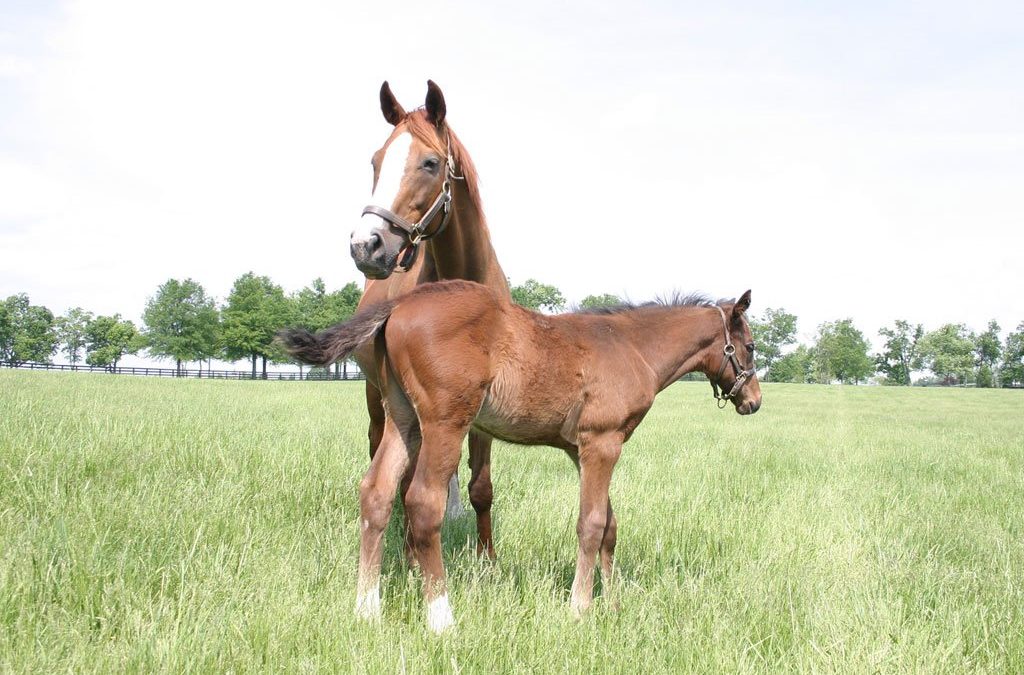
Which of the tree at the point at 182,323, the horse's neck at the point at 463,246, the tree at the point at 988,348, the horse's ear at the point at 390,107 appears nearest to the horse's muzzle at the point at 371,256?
the horse's neck at the point at 463,246

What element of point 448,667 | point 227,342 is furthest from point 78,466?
point 227,342

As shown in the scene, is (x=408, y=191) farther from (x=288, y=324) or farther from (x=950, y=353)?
(x=950, y=353)

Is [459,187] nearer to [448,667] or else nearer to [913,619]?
[448,667]

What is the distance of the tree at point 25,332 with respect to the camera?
283 feet

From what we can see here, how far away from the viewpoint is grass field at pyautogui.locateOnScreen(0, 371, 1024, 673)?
2.78 m

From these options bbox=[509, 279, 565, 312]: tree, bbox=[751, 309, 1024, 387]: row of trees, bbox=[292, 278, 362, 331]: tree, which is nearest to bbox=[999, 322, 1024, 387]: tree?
bbox=[751, 309, 1024, 387]: row of trees

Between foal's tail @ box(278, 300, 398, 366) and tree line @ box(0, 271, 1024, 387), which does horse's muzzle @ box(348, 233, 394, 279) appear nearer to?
foal's tail @ box(278, 300, 398, 366)

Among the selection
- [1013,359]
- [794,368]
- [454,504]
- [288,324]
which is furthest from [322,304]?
[1013,359]

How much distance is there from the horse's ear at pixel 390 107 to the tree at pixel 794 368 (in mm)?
98271

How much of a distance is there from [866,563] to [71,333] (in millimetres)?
110296

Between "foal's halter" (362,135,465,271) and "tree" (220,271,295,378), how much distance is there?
59000 mm

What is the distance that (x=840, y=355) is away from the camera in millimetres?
98625

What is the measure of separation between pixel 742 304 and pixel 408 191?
2.46m

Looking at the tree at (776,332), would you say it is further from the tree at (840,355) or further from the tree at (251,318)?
the tree at (251,318)
